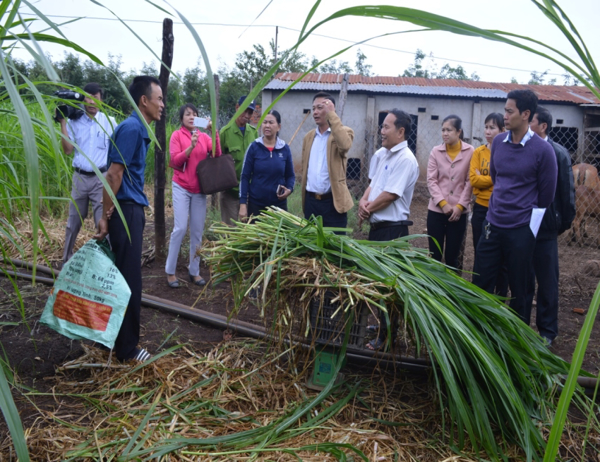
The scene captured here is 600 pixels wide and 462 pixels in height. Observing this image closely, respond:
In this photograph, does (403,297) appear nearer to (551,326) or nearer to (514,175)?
(514,175)

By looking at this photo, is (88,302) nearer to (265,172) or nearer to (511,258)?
(265,172)

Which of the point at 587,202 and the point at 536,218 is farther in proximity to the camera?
the point at 587,202

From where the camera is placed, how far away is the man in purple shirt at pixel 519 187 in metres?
3.43

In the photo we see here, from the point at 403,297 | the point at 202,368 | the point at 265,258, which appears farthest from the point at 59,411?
the point at 403,297

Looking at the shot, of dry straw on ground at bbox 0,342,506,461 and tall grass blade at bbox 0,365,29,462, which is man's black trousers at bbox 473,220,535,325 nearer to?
dry straw on ground at bbox 0,342,506,461

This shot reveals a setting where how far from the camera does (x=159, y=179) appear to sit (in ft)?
17.4

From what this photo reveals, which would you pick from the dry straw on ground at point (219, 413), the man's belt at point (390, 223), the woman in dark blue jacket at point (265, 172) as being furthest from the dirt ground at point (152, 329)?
the man's belt at point (390, 223)

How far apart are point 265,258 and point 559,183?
2457 mm

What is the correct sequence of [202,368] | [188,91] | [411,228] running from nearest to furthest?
1. [202,368]
2. [411,228]
3. [188,91]

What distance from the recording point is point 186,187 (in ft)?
16.1

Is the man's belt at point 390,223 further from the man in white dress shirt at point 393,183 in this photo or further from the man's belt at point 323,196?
the man's belt at point 323,196

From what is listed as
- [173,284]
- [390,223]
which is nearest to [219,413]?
[390,223]

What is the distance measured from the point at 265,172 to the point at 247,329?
187 centimetres

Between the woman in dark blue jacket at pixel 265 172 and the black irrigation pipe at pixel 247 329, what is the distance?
1.26 m
